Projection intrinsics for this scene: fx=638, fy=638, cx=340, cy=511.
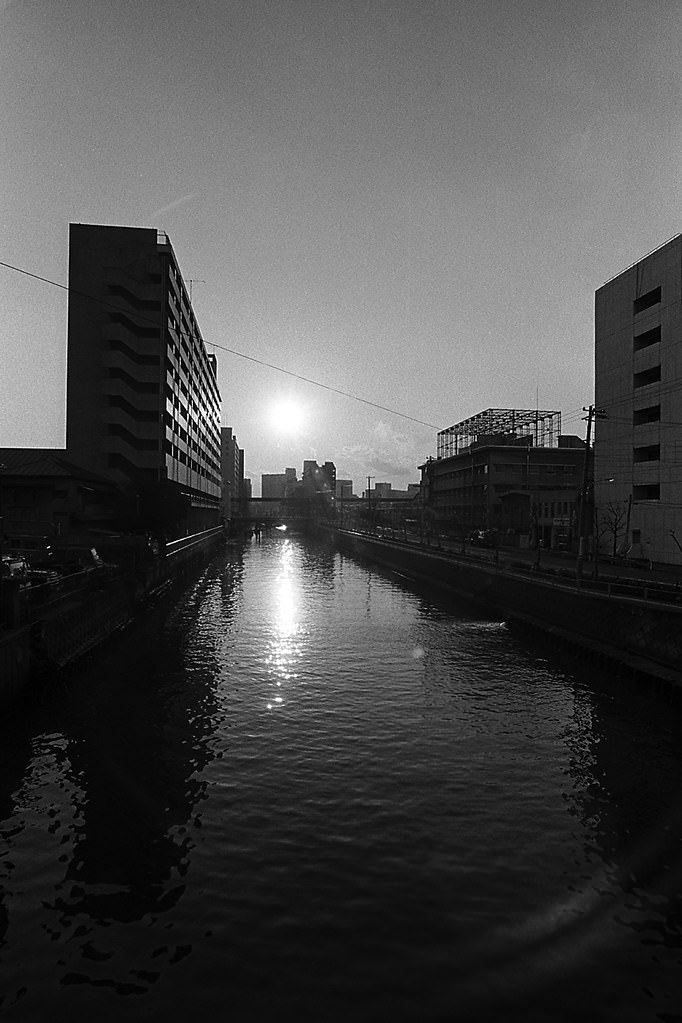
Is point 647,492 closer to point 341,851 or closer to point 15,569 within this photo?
point 15,569

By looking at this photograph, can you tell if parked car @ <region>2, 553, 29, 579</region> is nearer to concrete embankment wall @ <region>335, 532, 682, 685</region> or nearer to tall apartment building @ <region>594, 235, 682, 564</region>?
concrete embankment wall @ <region>335, 532, 682, 685</region>

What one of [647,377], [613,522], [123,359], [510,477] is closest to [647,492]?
[613,522]

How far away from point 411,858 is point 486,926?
8.56 feet

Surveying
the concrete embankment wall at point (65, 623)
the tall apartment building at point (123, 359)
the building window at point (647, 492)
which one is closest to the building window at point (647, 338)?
the building window at point (647, 492)

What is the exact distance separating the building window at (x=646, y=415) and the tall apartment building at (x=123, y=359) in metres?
55.3

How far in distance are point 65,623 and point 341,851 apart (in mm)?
20937

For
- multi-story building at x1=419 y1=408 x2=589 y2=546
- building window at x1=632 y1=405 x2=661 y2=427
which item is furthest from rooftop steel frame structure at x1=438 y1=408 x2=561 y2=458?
building window at x1=632 y1=405 x2=661 y2=427

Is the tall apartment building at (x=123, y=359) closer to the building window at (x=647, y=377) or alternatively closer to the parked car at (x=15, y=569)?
the parked car at (x=15, y=569)

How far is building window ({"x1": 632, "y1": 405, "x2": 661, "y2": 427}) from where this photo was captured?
6619cm

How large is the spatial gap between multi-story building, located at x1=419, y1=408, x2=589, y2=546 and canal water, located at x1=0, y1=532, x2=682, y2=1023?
82.9m

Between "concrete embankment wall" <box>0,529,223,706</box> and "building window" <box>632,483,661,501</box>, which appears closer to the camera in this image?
"concrete embankment wall" <box>0,529,223,706</box>

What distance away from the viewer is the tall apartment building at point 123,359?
8611 centimetres

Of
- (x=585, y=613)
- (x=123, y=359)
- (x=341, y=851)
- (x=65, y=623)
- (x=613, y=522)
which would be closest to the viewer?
(x=341, y=851)

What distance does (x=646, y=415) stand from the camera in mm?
67938
